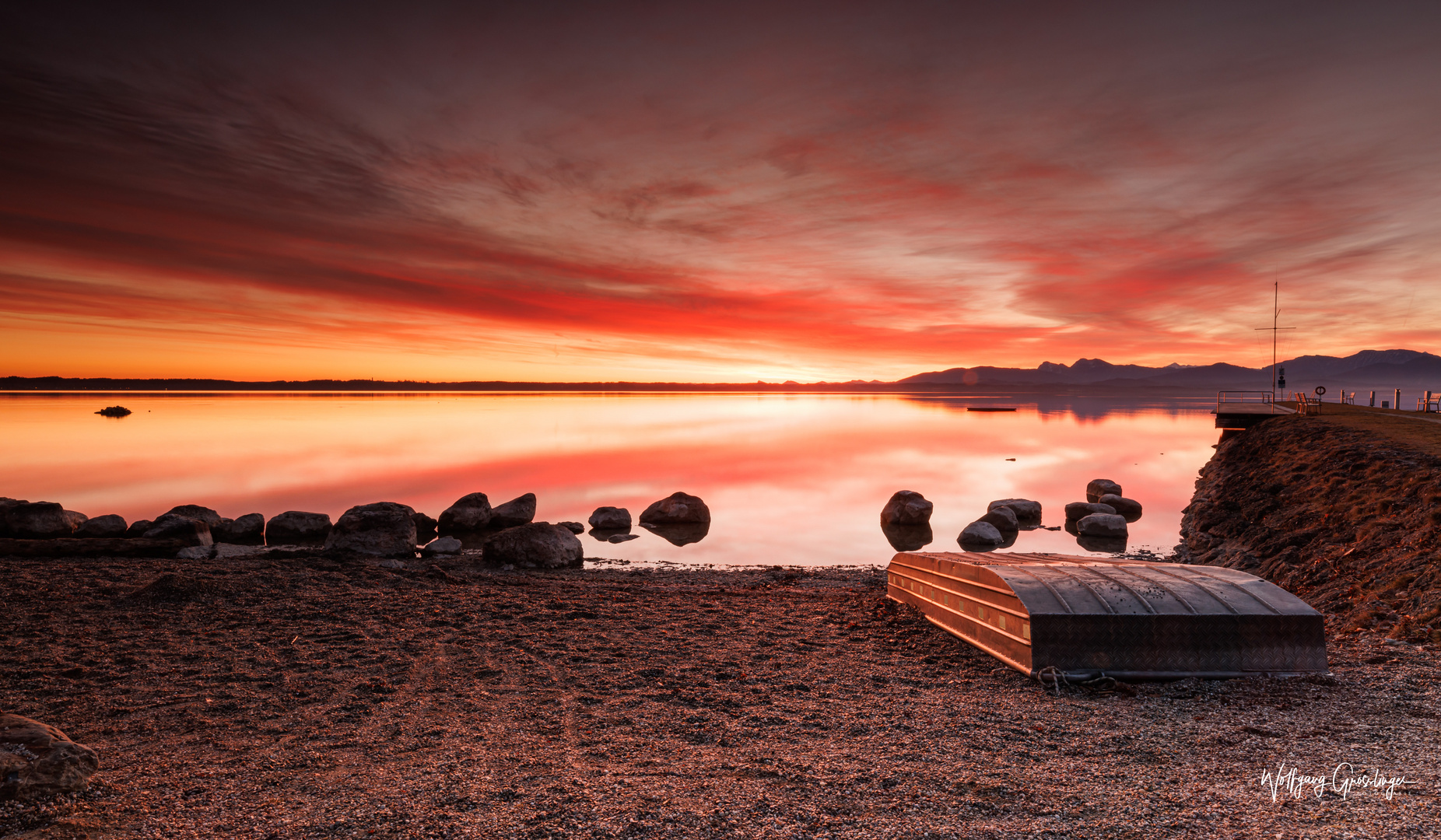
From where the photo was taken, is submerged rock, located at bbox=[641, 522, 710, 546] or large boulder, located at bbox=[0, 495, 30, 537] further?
submerged rock, located at bbox=[641, 522, 710, 546]

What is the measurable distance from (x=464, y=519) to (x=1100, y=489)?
22740 millimetres

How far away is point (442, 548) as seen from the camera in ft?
55.4

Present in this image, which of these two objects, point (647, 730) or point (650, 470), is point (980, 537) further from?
point (650, 470)

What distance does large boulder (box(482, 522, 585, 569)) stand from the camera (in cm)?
1537

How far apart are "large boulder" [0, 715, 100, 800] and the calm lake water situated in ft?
41.7

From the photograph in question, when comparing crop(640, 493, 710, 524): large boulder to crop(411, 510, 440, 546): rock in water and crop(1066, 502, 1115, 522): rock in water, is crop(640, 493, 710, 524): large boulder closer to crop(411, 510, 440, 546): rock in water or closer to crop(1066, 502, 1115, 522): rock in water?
crop(411, 510, 440, 546): rock in water

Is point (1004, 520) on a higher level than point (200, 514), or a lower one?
lower

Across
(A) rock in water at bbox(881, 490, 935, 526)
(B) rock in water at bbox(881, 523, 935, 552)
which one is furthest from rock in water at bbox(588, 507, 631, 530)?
(A) rock in water at bbox(881, 490, 935, 526)

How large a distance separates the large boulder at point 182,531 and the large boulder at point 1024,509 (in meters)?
21.9

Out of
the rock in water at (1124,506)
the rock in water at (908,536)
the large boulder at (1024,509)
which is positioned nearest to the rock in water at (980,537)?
the rock in water at (908,536)

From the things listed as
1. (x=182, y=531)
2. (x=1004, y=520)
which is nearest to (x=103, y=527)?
(x=182, y=531)

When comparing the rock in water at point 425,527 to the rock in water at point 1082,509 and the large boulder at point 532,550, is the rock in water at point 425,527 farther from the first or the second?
the rock in water at point 1082,509

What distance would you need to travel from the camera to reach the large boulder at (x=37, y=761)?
446 cm

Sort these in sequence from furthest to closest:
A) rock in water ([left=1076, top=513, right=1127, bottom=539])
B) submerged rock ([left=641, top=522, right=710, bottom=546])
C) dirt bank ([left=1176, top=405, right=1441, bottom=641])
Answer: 1. rock in water ([left=1076, top=513, right=1127, bottom=539])
2. submerged rock ([left=641, top=522, right=710, bottom=546])
3. dirt bank ([left=1176, top=405, right=1441, bottom=641])
